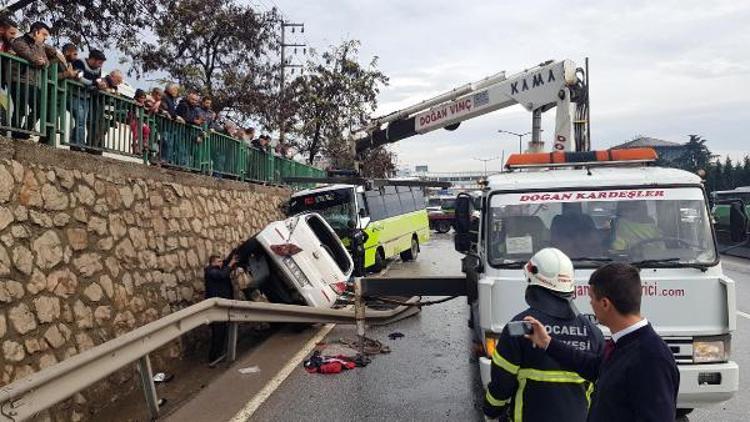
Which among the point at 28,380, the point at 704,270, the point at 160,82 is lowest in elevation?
the point at 28,380

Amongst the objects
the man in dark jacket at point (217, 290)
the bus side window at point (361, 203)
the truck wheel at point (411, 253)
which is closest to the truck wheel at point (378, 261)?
the bus side window at point (361, 203)

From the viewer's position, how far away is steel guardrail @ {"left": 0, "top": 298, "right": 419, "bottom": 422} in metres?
3.84

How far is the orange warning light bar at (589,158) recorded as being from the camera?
246 inches

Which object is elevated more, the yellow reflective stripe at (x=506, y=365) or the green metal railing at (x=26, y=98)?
the green metal railing at (x=26, y=98)

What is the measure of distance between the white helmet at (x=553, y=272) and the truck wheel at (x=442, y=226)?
3426 centimetres

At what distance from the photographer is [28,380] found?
13.0ft

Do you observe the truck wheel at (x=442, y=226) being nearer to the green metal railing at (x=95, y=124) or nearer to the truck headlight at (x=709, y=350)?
the green metal railing at (x=95, y=124)

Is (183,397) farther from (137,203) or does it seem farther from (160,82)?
(160,82)

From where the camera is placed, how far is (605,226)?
5422 mm

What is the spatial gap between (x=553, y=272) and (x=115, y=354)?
Result: 3.44 meters

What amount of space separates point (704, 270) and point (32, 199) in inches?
226

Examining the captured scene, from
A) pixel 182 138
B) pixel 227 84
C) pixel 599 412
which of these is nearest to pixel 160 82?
pixel 227 84

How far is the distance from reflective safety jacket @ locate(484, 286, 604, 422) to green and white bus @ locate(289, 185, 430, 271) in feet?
38.4

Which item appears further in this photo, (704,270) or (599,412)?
(704,270)
